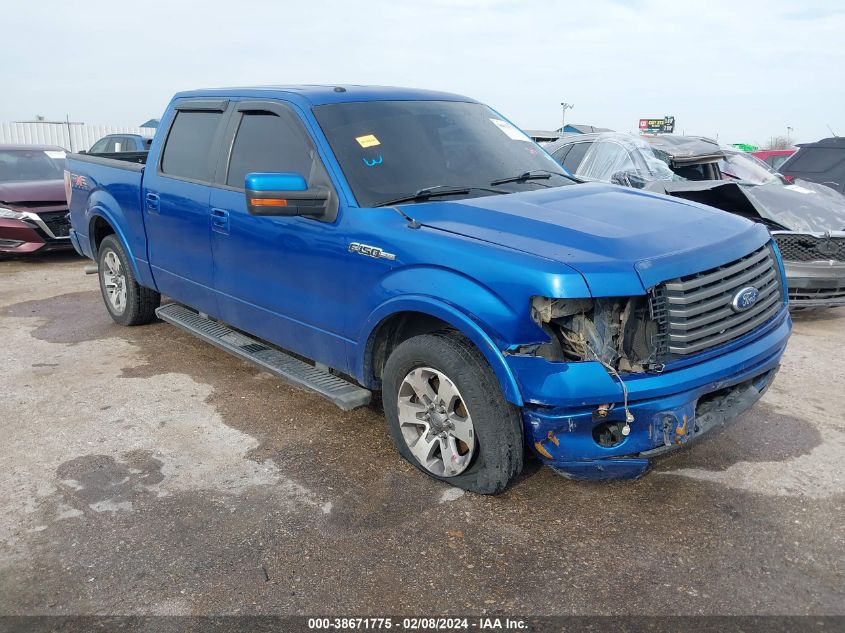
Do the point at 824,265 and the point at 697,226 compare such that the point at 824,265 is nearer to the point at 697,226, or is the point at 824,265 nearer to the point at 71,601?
the point at 697,226

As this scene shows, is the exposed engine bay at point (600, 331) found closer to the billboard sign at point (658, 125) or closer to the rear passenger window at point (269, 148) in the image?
the rear passenger window at point (269, 148)

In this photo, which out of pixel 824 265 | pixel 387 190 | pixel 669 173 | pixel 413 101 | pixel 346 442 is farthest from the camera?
pixel 669 173

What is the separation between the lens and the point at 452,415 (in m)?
3.42

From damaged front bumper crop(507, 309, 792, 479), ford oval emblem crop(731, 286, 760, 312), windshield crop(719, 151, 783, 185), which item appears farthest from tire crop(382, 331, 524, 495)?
windshield crop(719, 151, 783, 185)

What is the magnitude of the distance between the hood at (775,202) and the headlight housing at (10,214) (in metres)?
7.80

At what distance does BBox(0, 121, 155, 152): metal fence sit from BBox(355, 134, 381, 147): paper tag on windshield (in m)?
26.1

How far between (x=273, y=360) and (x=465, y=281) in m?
1.80

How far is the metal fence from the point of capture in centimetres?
2656

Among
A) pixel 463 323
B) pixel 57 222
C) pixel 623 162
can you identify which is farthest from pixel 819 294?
pixel 57 222

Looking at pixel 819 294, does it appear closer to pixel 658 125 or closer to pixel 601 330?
pixel 601 330

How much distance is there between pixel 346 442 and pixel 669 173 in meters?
5.52

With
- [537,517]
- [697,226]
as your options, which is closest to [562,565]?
[537,517]

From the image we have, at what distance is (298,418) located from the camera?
4574 mm

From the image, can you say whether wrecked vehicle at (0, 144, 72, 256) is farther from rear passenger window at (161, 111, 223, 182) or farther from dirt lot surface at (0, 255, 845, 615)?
dirt lot surface at (0, 255, 845, 615)
